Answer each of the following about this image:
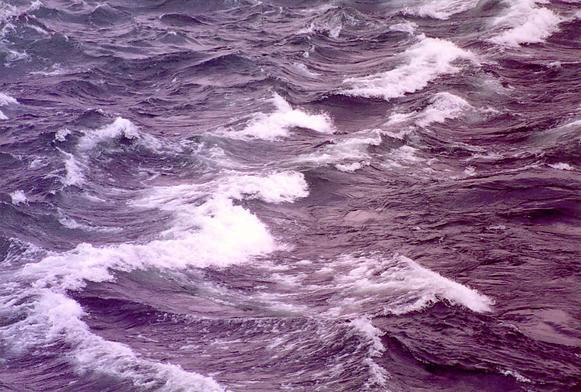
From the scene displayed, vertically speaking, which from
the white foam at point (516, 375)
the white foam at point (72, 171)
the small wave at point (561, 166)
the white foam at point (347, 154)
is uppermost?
the white foam at point (72, 171)

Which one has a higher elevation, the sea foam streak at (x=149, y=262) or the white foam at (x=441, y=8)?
the white foam at (x=441, y=8)

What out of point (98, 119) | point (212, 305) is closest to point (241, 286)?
point (212, 305)

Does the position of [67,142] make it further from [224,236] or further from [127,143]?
[224,236]

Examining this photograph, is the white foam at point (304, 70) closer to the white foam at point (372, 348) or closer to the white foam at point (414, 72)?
the white foam at point (414, 72)

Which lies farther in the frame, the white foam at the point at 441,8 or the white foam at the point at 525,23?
the white foam at the point at 441,8

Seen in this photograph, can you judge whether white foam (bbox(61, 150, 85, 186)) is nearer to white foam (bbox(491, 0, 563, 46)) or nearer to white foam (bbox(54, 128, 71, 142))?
white foam (bbox(54, 128, 71, 142))

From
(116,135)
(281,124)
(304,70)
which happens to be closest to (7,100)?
(116,135)

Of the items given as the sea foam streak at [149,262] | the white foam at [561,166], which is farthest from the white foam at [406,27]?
the sea foam streak at [149,262]
